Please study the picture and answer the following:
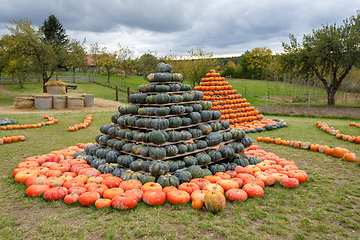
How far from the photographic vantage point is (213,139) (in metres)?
6.65

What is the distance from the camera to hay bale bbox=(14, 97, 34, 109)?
19.2m

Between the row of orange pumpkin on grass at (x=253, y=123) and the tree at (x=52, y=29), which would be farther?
the tree at (x=52, y=29)

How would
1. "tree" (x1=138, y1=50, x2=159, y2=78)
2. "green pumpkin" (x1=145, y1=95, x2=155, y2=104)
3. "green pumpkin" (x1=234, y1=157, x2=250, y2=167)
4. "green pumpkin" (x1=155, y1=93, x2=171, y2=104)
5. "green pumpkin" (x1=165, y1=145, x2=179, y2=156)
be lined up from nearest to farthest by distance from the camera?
"green pumpkin" (x1=165, y1=145, x2=179, y2=156) < "green pumpkin" (x1=155, y1=93, x2=171, y2=104) < "green pumpkin" (x1=145, y1=95, x2=155, y2=104) < "green pumpkin" (x1=234, y1=157, x2=250, y2=167) < "tree" (x1=138, y1=50, x2=159, y2=78)

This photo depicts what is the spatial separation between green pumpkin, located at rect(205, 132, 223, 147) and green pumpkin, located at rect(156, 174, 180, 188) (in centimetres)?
169

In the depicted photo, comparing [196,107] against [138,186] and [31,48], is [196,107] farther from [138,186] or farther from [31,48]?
[31,48]

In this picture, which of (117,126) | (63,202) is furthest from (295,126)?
(63,202)

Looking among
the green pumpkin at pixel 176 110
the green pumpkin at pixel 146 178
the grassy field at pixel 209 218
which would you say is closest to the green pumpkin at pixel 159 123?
the green pumpkin at pixel 176 110

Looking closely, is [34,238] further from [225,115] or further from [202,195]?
[225,115]

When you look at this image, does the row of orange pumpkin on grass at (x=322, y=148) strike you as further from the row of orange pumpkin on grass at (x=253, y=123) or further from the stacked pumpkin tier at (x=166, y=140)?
the stacked pumpkin tier at (x=166, y=140)

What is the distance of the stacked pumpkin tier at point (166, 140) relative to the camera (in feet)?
18.8

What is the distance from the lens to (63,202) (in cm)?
479

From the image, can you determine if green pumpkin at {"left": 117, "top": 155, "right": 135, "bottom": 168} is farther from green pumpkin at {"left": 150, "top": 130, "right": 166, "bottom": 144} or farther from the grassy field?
the grassy field

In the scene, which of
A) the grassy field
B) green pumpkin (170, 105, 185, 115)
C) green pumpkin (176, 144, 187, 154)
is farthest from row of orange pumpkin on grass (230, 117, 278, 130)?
green pumpkin (176, 144, 187, 154)

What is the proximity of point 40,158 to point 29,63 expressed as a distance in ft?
75.7
